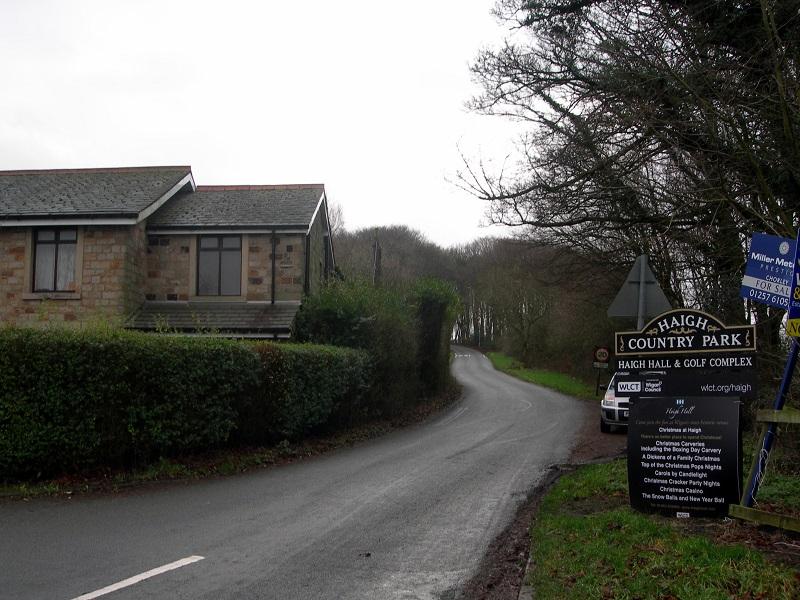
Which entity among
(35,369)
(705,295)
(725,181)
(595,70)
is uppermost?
(595,70)

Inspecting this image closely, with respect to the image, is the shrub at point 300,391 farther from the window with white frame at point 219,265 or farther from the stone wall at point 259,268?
the window with white frame at point 219,265

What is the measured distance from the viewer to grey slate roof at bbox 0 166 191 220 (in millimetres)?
21172

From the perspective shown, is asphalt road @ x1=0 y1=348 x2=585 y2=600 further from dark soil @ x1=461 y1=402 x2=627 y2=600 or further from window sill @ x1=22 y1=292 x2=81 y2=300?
window sill @ x1=22 y1=292 x2=81 y2=300

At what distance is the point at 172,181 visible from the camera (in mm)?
24469

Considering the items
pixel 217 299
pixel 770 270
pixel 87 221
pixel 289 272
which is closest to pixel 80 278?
pixel 87 221

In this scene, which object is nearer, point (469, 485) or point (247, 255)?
point (469, 485)

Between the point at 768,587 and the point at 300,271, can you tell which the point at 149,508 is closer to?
the point at 768,587

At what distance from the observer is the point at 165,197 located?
77.3 ft

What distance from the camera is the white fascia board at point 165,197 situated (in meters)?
21.4

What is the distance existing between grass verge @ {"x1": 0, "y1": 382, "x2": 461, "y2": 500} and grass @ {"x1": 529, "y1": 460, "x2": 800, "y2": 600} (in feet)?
20.2

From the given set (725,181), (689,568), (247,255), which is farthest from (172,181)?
(689,568)

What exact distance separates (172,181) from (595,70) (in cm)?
1632

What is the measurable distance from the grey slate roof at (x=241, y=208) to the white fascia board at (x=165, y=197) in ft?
1.07

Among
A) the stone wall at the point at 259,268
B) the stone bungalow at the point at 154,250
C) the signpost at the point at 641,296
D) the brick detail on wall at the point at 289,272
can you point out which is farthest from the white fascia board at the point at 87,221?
the signpost at the point at 641,296
